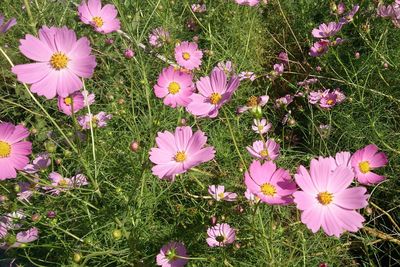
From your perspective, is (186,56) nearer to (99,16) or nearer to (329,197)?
(99,16)

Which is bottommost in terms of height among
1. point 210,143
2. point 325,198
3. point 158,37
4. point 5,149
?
point 325,198

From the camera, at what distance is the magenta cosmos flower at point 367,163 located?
1102 mm

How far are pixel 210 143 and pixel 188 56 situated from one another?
0.43m

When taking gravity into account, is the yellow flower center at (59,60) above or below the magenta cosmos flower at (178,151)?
above

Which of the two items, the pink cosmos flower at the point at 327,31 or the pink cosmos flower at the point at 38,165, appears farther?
the pink cosmos flower at the point at 327,31

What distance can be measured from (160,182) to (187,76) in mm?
437

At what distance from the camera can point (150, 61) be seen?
201 cm

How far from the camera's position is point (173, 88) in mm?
1277

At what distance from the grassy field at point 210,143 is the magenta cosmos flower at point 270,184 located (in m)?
0.05

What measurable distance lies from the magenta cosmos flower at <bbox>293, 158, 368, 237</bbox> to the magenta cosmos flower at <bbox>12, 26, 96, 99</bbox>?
56 centimetres

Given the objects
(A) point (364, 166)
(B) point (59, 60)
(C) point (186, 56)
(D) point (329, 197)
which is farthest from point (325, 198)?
(C) point (186, 56)

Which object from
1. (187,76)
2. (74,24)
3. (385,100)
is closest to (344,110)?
(385,100)

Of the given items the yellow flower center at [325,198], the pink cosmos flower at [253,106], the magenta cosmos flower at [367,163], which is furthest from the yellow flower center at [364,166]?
the pink cosmos flower at [253,106]

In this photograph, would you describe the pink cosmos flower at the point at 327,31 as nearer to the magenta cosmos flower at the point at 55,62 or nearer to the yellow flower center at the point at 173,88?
the yellow flower center at the point at 173,88
